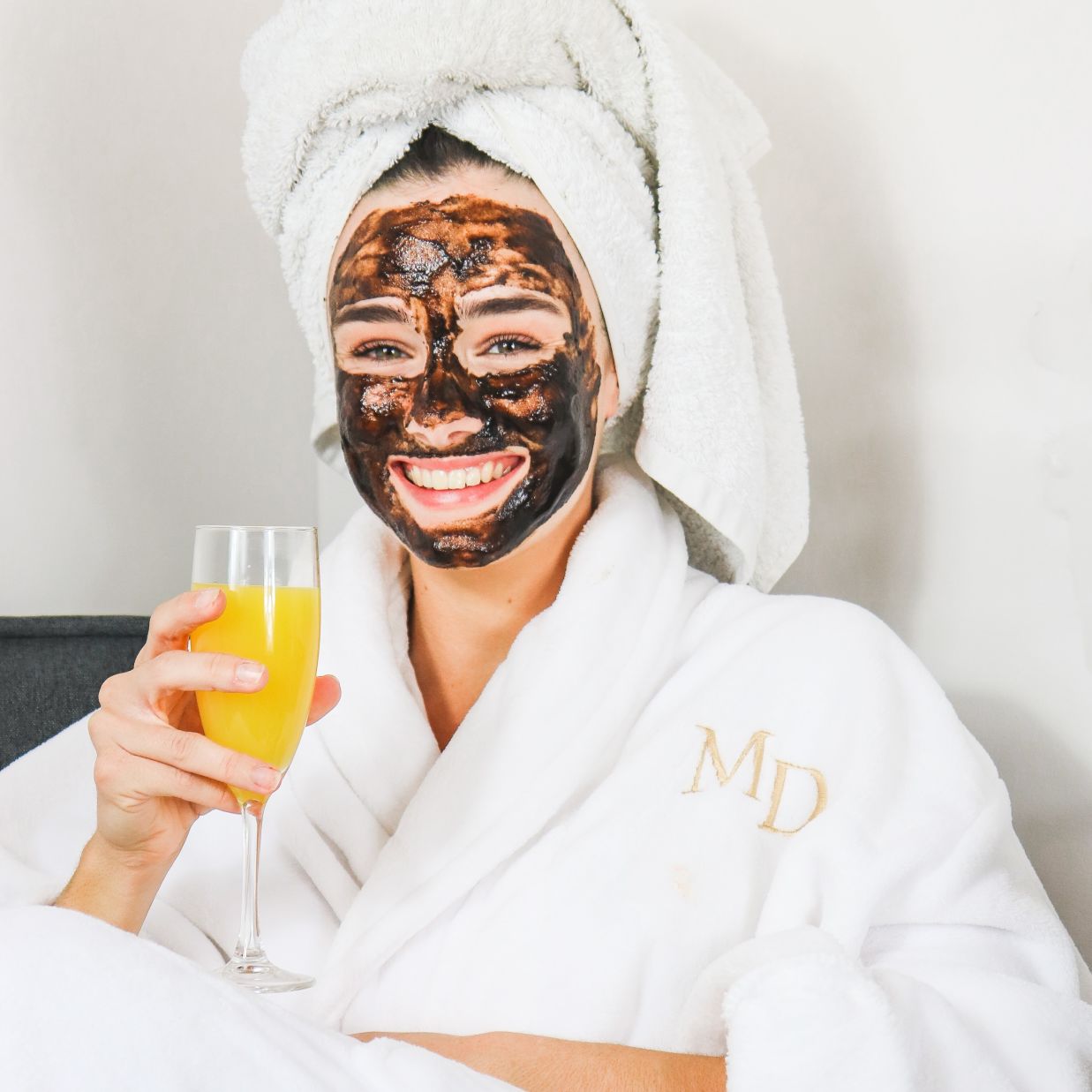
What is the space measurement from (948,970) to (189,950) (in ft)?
2.29

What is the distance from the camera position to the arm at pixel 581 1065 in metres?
0.86

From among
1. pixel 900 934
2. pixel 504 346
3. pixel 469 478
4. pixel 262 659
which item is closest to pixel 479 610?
pixel 469 478

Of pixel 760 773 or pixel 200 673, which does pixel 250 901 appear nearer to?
pixel 200 673

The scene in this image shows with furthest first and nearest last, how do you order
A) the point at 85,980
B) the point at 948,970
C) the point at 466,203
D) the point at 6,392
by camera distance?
the point at 6,392, the point at 466,203, the point at 948,970, the point at 85,980

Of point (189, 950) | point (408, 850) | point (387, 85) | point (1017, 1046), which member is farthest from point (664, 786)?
point (387, 85)

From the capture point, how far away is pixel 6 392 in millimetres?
1592

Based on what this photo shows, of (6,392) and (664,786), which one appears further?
(6,392)

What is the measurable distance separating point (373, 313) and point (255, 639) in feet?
1.39

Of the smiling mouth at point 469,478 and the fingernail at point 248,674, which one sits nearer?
the fingernail at point 248,674

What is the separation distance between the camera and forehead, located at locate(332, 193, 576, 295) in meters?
1.19

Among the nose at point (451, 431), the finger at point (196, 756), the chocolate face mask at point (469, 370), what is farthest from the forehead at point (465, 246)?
the finger at point (196, 756)

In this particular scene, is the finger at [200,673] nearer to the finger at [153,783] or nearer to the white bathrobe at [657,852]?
the finger at [153,783]

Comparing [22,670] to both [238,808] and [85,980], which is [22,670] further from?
[85,980]

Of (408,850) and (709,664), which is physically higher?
(709,664)
